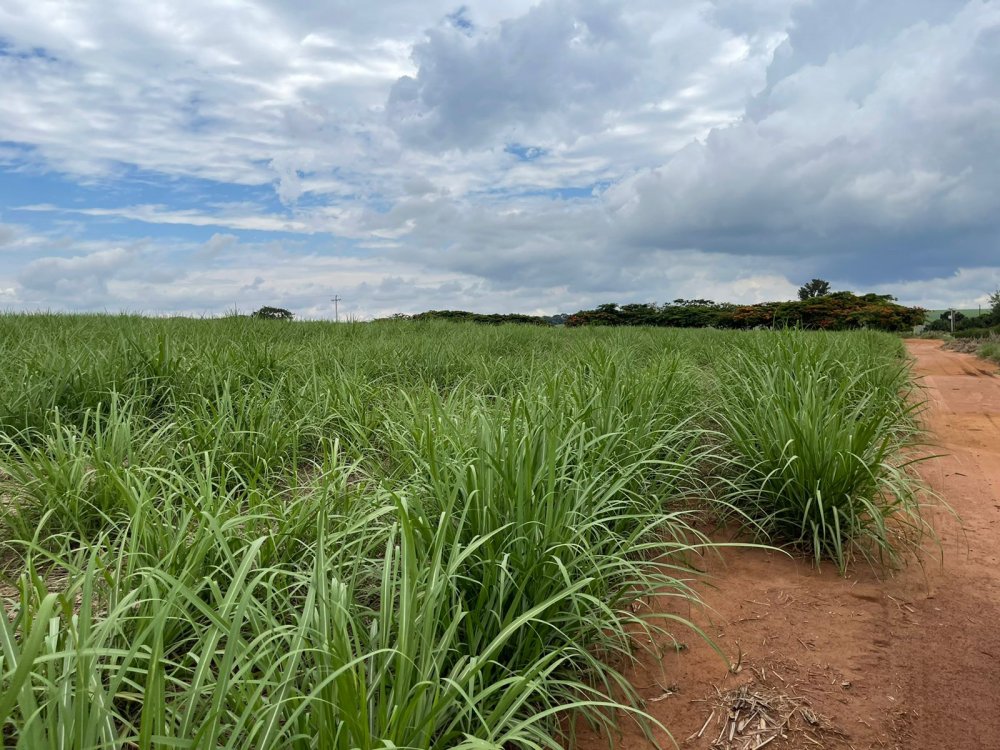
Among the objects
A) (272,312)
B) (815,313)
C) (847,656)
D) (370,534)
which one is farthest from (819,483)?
(815,313)

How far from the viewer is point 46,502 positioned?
2.39m

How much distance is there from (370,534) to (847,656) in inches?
64.1

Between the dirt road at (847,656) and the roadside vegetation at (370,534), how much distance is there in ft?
0.41

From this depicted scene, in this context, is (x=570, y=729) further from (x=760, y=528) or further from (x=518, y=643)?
(x=760, y=528)

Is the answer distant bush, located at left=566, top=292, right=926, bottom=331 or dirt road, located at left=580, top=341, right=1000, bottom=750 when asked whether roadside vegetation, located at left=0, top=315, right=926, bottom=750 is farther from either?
distant bush, located at left=566, top=292, right=926, bottom=331

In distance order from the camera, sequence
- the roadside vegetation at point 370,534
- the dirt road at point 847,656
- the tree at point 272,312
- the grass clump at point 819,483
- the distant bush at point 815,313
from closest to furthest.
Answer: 1. the roadside vegetation at point 370,534
2. the dirt road at point 847,656
3. the grass clump at point 819,483
4. the tree at point 272,312
5. the distant bush at point 815,313

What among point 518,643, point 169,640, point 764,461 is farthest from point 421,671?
point 764,461

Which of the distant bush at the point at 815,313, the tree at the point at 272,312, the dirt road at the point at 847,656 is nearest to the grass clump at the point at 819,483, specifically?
the dirt road at the point at 847,656

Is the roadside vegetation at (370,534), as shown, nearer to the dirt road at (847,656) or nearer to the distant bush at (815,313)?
the dirt road at (847,656)

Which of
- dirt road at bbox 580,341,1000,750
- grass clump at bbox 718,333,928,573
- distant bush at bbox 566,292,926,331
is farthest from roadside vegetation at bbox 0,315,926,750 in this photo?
distant bush at bbox 566,292,926,331

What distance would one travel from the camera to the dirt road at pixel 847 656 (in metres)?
1.78

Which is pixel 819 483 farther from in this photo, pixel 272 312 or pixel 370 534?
pixel 272 312

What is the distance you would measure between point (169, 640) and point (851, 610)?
2277 millimetres

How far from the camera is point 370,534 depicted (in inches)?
84.3
